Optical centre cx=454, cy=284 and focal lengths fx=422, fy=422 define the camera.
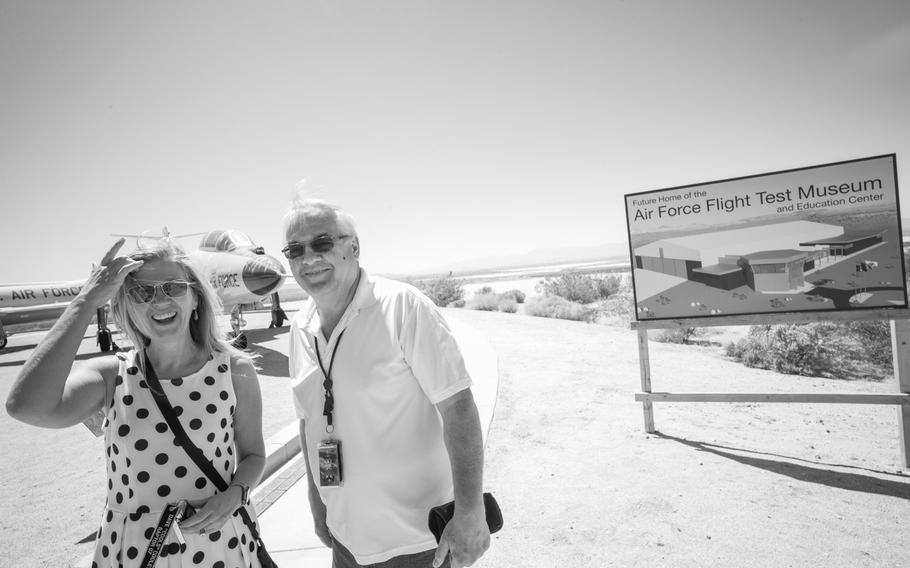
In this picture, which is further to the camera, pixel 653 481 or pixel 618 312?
pixel 618 312

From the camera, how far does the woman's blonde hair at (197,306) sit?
1852 mm

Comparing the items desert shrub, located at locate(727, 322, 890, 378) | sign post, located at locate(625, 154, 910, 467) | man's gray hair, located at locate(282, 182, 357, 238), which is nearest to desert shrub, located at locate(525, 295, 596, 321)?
desert shrub, located at locate(727, 322, 890, 378)

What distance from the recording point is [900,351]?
13.5ft

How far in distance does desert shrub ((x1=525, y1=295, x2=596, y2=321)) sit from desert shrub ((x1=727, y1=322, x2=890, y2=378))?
734cm

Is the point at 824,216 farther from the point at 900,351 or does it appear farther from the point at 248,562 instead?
the point at 248,562

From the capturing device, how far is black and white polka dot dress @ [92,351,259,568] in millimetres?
1628

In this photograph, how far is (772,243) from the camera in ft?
14.6

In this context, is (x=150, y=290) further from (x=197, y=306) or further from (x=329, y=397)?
(x=329, y=397)

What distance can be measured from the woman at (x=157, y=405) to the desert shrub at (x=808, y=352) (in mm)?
9576

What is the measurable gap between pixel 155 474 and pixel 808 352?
1045 centimetres

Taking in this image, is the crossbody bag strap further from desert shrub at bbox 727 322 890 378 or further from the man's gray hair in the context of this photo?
desert shrub at bbox 727 322 890 378

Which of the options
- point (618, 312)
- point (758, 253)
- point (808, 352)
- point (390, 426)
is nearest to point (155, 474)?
point (390, 426)

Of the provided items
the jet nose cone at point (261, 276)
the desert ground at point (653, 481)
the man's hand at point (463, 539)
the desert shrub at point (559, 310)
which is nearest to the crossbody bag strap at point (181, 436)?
the man's hand at point (463, 539)

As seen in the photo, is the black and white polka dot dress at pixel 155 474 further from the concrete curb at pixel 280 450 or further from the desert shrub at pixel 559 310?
the desert shrub at pixel 559 310
